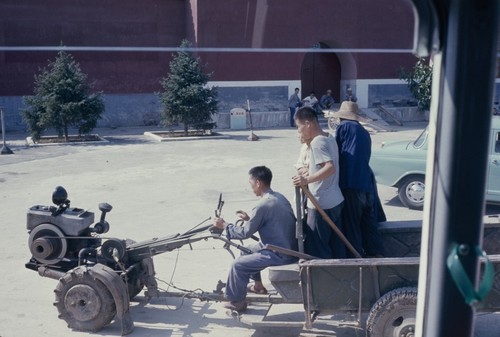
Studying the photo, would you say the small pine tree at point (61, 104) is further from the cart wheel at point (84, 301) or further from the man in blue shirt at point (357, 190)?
the man in blue shirt at point (357, 190)

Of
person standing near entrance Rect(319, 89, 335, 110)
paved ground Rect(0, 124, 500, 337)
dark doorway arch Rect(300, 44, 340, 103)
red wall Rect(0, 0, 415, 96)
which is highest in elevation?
red wall Rect(0, 0, 415, 96)

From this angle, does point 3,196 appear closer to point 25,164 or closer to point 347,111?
point 25,164

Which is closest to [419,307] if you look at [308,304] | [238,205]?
[308,304]

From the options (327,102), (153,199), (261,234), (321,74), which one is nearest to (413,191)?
(153,199)

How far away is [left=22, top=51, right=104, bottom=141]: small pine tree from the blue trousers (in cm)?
1598

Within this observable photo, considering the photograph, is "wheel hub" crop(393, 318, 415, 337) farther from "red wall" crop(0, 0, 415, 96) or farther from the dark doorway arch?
the dark doorway arch

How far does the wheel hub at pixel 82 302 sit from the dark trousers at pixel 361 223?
7.55 ft

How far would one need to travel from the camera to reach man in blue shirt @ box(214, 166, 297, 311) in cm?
557

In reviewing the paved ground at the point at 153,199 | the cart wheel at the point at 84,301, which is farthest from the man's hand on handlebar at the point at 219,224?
the cart wheel at the point at 84,301

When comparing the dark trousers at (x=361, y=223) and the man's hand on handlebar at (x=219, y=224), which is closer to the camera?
the man's hand on handlebar at (x=219, y=224)

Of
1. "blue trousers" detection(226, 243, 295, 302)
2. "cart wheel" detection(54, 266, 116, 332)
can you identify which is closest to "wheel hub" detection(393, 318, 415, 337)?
"blue trousers" detection(226, 243, 295, 302)

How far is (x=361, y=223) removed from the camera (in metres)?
5.97

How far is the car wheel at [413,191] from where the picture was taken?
35.7 ft

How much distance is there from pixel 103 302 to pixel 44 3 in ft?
68.0
